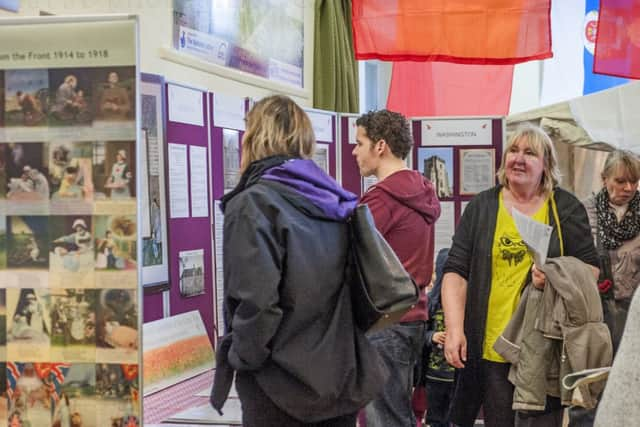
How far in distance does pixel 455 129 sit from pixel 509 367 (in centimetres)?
234

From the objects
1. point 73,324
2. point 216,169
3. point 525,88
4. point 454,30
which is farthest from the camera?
point 525,88

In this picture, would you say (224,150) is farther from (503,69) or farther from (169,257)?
(503,69)

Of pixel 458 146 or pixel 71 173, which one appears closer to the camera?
pixel 71 173

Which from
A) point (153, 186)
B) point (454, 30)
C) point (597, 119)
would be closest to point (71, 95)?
point (153, 186)

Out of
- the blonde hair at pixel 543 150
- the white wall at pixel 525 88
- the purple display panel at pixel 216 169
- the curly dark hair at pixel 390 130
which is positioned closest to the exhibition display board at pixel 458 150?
the purple display panel at pixel 216 169

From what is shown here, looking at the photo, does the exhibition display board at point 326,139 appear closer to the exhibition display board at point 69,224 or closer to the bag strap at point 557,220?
the bag strap at point 557,220

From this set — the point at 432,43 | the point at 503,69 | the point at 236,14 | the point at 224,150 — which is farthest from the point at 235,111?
the point at 503,69

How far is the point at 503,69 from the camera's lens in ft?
19.7

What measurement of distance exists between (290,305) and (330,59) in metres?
4.03

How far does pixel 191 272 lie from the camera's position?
10.1 ft

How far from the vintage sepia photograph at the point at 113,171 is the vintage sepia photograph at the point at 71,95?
0.08 meters

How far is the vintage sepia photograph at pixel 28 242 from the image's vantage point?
192cm

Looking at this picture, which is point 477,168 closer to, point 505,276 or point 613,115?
point 613,115

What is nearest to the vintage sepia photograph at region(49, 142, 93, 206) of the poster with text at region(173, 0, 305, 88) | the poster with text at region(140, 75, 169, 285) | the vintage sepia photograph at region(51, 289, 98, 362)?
the vintage sepia photograph at region(51, 289, 98, 362)
